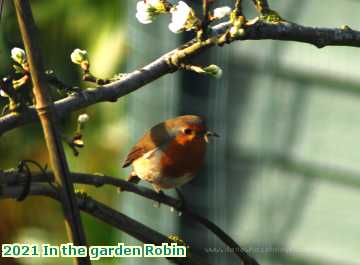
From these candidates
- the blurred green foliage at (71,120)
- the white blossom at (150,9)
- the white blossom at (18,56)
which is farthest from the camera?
the blurred green foliage at (71,120)

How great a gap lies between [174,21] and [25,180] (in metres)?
0.44

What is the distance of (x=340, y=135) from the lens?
438 cm

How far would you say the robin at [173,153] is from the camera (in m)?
3.22

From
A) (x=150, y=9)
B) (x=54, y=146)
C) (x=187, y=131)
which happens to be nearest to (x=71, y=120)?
(x=187, y=131)

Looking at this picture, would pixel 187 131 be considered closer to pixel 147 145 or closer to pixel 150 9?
pixel 147 145

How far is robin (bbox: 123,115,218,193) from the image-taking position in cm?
322

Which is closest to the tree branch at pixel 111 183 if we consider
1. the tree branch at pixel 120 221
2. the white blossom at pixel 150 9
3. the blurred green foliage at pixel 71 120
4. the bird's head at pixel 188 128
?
the tree branch at pixel 120 221

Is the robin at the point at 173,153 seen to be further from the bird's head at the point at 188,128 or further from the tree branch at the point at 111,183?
the tree branch at the point at 111,183

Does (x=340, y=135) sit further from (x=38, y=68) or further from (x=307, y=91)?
(x=38, y=68)

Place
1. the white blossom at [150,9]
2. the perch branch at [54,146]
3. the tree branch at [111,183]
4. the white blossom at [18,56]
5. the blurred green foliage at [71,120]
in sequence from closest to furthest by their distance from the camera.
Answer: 1. the perch branch at [54,146]
2. the tree branch at [111,183]
3. the white blossom at [18,56]
4. the white blossom at [150,9]
5. the blurred green foliage at [71,120]

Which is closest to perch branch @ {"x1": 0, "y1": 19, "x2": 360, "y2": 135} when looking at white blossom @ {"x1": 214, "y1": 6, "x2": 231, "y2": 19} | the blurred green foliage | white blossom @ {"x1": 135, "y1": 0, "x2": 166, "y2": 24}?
white blossom @ {"x1": 214, "y1": 6, "x2": 231, "y2": 19}

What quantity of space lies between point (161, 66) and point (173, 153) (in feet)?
Answer: 5.08

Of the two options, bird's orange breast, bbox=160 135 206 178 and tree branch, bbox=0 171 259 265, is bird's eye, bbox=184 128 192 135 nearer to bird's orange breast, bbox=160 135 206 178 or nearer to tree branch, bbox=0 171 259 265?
bird's orange breast, bbox=160 135 206 178

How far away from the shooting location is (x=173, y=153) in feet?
10.8
